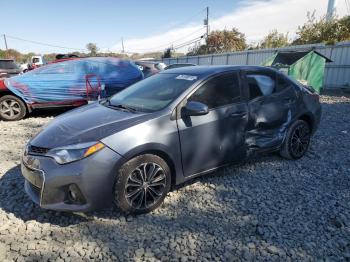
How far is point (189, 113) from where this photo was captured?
3.19 meters

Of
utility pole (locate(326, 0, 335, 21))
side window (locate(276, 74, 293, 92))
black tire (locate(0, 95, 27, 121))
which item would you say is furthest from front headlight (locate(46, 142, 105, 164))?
utility pole (locate(326, 0, 335, 21))

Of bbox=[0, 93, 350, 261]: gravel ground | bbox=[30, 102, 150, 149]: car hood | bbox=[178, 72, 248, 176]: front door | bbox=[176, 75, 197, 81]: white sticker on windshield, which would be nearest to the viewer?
bbox=[0, 93, 350, 261]: gravel ground

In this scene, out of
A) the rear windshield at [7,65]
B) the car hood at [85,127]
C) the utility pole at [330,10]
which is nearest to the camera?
the car hood at [85,127]

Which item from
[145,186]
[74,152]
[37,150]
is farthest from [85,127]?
[145,186]

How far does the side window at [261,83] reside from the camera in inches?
154

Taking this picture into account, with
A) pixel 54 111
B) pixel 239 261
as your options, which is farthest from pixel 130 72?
pixel 239 261

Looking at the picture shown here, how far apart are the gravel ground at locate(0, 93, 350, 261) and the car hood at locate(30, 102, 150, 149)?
83cm

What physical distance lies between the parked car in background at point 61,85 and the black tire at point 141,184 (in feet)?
16.9

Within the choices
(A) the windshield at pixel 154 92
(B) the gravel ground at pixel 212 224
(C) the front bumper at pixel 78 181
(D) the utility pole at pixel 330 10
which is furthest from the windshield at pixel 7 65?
(D) the utility pole at pixel 330 10

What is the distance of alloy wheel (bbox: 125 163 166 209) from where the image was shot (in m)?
2.96

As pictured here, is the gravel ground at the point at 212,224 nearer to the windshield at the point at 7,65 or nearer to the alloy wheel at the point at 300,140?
the alloy wheel at the point at 300,140

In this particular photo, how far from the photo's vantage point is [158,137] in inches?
118

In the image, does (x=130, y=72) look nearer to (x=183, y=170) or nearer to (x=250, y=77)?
(x=250, y=77)

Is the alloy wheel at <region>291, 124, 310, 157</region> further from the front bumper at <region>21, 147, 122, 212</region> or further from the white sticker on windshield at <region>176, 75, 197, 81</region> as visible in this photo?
the front bumper at <region>21, 147, 122, 212</region>
